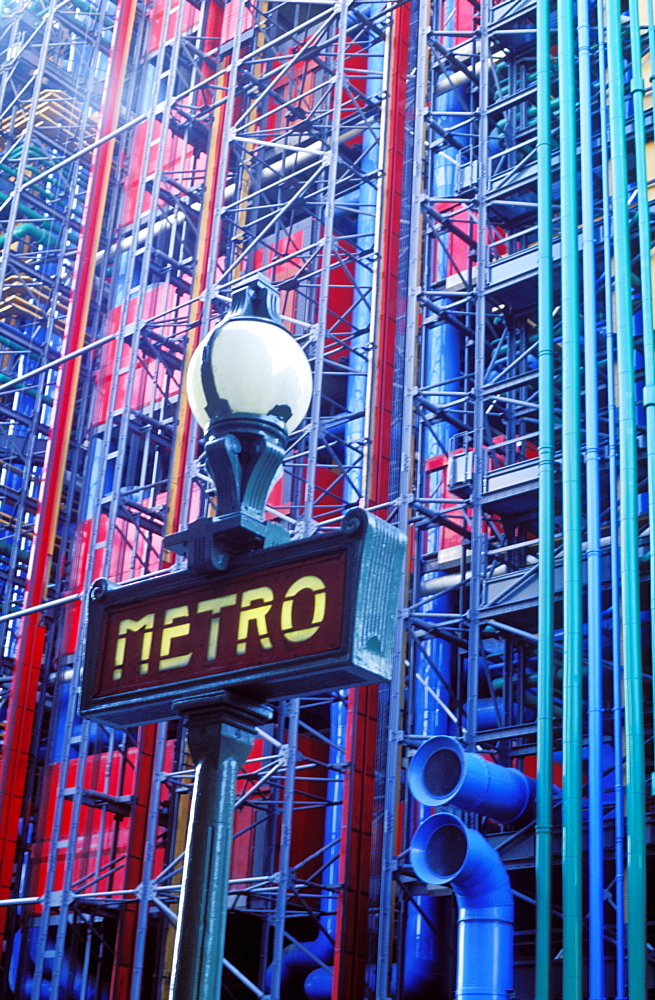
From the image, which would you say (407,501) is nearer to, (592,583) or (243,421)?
(592,583)

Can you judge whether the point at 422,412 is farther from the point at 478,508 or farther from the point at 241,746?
the point at 241,746

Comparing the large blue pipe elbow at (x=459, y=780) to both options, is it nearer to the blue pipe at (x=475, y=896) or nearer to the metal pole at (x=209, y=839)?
the blue pipe at (x=475, y=896)

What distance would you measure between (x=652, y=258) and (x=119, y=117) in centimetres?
1662

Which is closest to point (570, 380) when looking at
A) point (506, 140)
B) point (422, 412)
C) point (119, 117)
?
point (422, 412)

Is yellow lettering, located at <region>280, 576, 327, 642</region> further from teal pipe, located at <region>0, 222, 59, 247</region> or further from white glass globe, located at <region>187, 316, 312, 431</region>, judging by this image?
teal pipe, located at <region>0, 222, 59, 247</region>

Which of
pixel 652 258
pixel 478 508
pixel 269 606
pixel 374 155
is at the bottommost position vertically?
pixel 269 606

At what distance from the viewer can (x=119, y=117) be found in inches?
1191

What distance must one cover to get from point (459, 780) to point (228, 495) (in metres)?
10.4

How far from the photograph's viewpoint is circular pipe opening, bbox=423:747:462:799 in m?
14.6

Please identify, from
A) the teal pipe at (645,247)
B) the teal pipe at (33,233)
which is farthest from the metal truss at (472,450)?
the teal pipe at (33,233)

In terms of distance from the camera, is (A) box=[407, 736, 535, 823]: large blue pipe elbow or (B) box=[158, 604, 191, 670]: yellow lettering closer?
(B) box=[158, 604, 191, 670]: yellow lettering

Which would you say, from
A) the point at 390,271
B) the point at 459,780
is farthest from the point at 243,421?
the point at 390,271

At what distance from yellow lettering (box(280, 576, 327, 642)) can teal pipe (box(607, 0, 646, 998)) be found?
34.0ft

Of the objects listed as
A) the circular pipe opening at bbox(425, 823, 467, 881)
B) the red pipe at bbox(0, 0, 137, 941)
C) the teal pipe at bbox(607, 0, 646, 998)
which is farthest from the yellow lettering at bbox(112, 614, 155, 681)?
the red pipe at bbox(0, 0, 137, 941)
